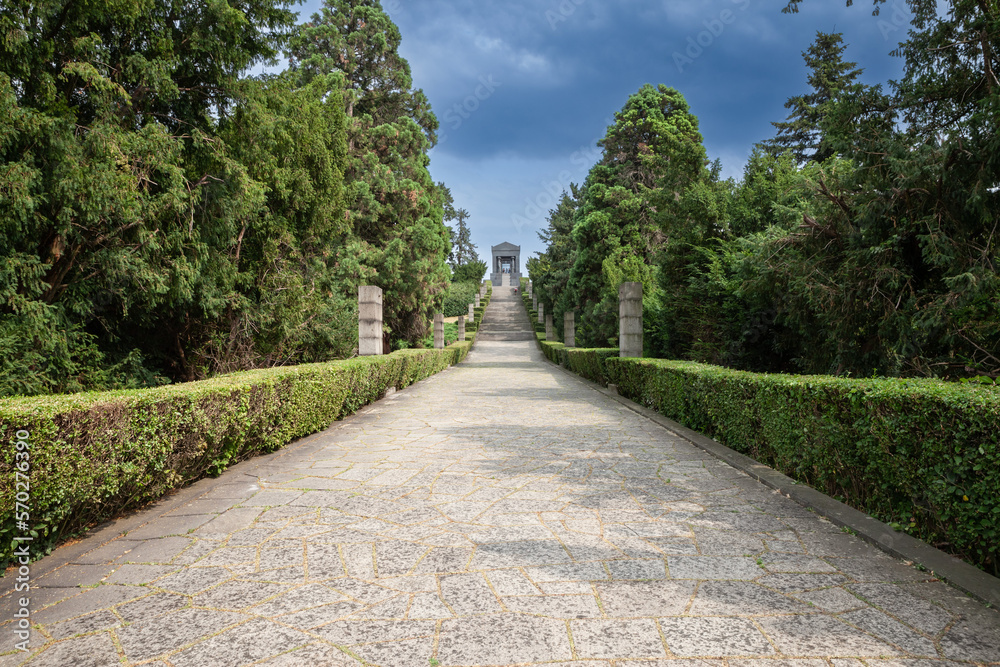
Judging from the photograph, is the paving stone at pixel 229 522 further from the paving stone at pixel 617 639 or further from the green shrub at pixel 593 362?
the green shrub at pixel 593 362

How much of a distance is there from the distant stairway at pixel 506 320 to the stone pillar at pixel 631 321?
2706 cm

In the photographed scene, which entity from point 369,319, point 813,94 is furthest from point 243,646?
point 813,94

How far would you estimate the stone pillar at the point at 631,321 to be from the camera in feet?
38.9

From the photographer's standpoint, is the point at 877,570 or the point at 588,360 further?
the point at 588,360

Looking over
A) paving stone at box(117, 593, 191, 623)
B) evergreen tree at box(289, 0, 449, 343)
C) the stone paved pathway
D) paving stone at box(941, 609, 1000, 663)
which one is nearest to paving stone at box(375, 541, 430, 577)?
the stone paved pathway

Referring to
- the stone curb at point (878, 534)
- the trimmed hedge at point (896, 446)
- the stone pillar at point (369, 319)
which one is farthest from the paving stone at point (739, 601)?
the stone pillar at point (369, 319)

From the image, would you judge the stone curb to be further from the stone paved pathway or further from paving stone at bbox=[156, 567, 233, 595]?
paving stone at bbox=[156, 567, 233, 595]

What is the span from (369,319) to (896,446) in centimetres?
1026

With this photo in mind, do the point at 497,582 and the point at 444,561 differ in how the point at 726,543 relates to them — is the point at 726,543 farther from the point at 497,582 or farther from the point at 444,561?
the point at 444,561

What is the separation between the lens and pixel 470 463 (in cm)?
524

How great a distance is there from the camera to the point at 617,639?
2180 millimetres

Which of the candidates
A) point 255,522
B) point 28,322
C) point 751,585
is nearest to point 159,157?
point 28,322

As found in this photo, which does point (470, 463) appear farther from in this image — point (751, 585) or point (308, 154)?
point (308, 154)

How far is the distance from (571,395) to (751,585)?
847cm
